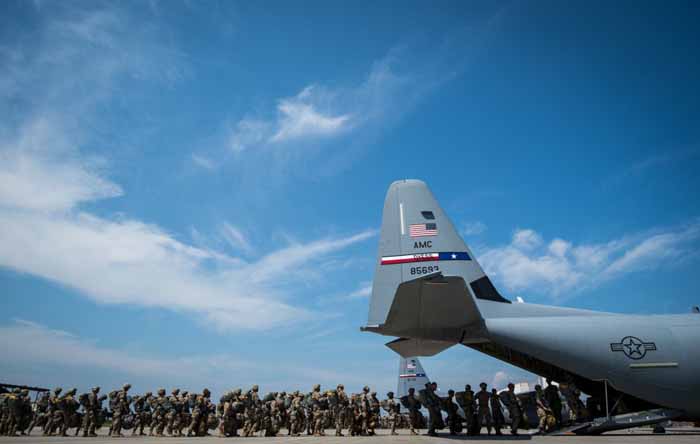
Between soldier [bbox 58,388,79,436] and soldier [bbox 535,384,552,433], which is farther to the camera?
soldier [bbox 58,388,79,436]

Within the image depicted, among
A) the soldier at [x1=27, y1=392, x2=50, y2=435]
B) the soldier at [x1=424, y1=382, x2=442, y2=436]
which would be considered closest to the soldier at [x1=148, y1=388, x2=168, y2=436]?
the soldier at [x1=27, y1=392, x2=50, y2=435]

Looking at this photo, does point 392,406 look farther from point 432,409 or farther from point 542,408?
point 542,408

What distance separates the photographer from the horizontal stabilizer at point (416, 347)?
1267cm

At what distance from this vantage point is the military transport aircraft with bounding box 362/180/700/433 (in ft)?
34.9

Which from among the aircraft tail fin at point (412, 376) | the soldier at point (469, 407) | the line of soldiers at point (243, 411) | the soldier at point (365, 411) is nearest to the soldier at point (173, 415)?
the line of soldiers at point (243, 411)

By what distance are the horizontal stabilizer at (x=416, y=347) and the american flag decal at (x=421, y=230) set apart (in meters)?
2.93

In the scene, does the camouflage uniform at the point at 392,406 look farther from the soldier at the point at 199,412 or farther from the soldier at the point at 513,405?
the soldier at the point at 199,412

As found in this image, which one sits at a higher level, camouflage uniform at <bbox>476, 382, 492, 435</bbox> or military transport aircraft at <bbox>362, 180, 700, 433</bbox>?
military transport aircraft at <bbox>362, 180, 700, 433</bbox>

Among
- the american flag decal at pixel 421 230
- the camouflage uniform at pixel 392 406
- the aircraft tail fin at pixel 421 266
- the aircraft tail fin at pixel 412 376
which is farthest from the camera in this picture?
the aircraft tail fin at pixel 412 376

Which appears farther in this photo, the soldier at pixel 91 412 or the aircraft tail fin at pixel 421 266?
the soldier at pixel 91 412

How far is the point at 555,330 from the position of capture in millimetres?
10922

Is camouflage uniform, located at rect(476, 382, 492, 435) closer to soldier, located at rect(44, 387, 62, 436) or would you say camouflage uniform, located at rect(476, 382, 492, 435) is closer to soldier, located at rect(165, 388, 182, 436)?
soldier, located at rect(165, 388, 182, 436)

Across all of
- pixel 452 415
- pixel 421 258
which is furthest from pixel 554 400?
pixel 421 258

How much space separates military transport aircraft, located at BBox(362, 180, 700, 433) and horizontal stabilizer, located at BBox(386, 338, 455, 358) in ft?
4.62
